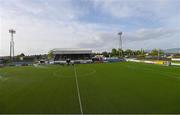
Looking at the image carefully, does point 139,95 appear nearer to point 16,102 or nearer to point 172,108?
point 172,108

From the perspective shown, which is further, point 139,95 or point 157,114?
point 139,95

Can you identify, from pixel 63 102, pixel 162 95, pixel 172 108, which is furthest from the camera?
pixel 162 95

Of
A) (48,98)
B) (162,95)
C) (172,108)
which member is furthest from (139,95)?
(48,98)

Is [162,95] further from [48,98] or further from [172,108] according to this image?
[48,98]

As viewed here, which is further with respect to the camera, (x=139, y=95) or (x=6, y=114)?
(x=139, y=95)

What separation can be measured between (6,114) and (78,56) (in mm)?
68468

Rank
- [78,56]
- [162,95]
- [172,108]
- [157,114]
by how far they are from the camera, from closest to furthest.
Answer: [157,114]
[172,108]
[162,95]
[78,56]

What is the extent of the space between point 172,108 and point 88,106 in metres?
4.05

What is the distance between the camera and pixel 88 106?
10.6m

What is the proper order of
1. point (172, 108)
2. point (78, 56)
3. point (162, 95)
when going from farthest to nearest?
point (78, 56)
point (162, 95)
point (172, 108)

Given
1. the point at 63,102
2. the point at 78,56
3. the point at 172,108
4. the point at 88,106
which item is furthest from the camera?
the point at 78,56

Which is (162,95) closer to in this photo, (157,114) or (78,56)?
(157,114)

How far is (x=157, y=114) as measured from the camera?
8.82 m

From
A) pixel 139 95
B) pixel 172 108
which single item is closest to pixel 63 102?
pixel 139 95
